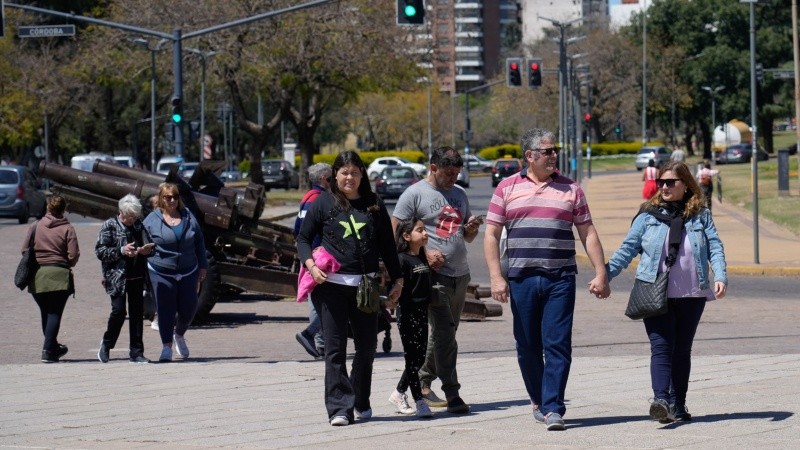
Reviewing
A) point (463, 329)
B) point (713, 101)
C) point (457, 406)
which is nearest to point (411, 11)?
point (463, 329)

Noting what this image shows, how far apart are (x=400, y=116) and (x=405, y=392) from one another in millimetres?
108638

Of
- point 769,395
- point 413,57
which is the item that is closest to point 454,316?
point 769,395

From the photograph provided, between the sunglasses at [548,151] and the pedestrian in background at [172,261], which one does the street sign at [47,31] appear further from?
the sunglasses at [548,151]

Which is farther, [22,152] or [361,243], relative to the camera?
[22,152]

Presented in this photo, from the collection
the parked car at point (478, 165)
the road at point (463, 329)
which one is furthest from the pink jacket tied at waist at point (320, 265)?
the parked car at point (478, 165)

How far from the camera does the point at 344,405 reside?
28.8 ft

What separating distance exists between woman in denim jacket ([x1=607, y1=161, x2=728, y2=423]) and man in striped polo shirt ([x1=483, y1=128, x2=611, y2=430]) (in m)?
0.30

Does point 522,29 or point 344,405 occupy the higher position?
point 522,29

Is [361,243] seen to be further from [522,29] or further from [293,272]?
[522,29]

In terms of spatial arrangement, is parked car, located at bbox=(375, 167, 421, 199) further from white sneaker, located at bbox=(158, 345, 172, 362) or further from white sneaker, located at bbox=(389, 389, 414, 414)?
white sneaker, located at bbox=(389, 389, 414, 414)

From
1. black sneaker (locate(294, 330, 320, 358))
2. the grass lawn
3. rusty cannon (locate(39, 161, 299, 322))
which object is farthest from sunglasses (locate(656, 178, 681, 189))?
the grass lawn

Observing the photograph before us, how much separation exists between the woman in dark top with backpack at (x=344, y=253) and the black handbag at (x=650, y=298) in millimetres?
1435

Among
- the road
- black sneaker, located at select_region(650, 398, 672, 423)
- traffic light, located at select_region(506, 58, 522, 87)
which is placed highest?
traffic light, located at select_region(506, 58, 522, 87)

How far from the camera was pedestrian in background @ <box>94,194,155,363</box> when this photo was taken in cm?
1259
